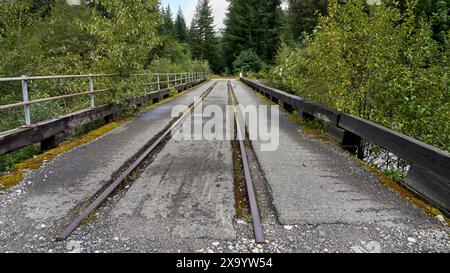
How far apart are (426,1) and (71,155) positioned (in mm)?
27817

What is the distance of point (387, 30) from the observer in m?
6.74

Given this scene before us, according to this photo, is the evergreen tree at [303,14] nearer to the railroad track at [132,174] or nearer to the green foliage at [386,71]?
the green foliage at [386,71]

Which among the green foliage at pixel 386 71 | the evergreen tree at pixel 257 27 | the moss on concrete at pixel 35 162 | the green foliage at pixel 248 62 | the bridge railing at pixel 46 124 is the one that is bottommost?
the moss on concrete at pixel 35 162

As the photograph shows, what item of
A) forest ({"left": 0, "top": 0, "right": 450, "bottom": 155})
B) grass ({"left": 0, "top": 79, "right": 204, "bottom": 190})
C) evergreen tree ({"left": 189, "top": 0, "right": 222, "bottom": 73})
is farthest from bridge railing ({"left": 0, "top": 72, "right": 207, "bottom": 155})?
evergreen tree ({"left": 189, "top": 0, "right": 222, "bottom": 73})

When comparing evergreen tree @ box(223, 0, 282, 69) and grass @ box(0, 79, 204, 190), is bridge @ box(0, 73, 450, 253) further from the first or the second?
evergreen tree @ box(223, 0, 282, 69)

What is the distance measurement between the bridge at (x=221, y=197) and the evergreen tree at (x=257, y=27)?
196ft

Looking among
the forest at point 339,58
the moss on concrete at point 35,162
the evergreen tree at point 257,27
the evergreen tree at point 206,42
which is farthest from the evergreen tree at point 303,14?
the evergreen tree at point 206,42

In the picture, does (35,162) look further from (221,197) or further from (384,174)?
(384,174)

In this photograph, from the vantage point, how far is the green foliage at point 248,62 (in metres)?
61.3

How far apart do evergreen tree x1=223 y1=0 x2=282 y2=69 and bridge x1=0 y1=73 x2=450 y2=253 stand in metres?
59.7

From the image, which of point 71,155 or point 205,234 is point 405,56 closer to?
point 205,234

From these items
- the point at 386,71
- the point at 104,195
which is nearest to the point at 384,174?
the point at 386,71

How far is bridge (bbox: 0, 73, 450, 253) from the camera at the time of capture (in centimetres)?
315
